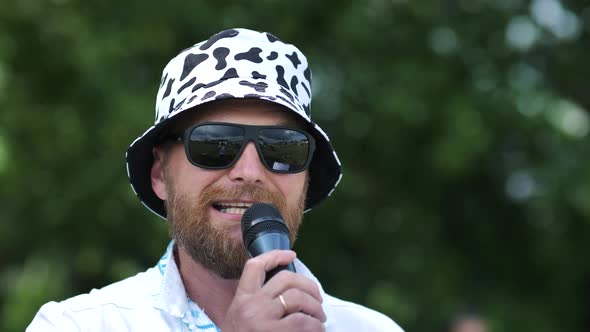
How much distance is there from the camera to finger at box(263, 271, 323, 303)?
180cm

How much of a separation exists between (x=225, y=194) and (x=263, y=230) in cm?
29

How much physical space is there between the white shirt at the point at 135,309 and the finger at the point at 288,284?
1.54 feet

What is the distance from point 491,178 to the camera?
7.06 metres

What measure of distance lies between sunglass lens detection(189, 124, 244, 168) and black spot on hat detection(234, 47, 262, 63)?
0.84ft

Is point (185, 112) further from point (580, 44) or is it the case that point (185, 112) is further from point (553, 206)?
point (580, 44)

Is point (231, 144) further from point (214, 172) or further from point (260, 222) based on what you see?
point (260, 222)

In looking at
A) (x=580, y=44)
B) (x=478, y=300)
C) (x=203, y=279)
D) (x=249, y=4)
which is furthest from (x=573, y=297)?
(x=203, y=279)

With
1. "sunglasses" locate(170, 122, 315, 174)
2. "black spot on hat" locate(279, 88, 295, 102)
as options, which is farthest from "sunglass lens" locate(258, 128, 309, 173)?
"black spot on hat" locate(279, 88, 295, 102)

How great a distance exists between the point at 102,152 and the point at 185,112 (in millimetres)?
3833

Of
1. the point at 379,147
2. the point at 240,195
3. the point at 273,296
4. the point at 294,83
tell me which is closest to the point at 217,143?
the point at 240,195

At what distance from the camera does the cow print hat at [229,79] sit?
242cm

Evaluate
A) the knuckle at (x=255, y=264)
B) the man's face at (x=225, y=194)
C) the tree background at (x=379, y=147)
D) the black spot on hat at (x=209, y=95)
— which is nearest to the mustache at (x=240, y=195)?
the man's face at (x=225, y=194)

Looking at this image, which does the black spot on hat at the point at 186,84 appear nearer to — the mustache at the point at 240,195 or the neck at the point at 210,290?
the mustache at the point at 240,195

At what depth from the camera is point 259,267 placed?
1874 mm
